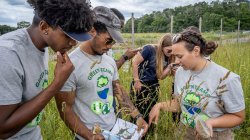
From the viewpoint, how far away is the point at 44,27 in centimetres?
158

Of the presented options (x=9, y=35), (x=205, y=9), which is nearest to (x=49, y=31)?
(x=9, y=35)

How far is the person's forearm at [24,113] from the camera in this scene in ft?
4.67

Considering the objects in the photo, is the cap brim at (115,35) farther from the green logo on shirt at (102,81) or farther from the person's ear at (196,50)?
the person's ear at (196,50)

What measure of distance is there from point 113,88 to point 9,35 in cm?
98

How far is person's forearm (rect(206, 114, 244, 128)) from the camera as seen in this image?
2.08 meters

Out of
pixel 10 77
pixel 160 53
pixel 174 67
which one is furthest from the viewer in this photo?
pixel 160 53

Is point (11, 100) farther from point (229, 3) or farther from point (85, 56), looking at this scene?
point (229, 3)

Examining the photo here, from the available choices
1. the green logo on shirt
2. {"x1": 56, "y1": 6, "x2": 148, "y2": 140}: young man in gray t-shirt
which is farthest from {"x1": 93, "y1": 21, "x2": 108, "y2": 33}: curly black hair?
the green logo on shirt

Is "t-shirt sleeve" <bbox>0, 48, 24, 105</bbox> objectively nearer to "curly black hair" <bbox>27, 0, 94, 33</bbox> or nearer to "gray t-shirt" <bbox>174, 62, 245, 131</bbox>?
"curly black hair" <bbox>27, 0, 94, 33</bbox>

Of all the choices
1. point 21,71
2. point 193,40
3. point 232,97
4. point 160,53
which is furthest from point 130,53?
point 21,71

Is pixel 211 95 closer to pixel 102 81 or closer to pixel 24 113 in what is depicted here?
pixel 102 81

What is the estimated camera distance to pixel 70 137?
251 centimetres

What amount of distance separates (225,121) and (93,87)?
0.93m

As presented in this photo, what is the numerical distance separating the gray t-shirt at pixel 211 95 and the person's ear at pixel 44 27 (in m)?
0.97
